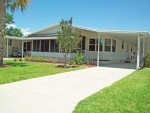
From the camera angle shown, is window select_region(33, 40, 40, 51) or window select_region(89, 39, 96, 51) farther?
window select_region(33, 40, 40, 51)

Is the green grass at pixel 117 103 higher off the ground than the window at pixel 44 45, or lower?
lower

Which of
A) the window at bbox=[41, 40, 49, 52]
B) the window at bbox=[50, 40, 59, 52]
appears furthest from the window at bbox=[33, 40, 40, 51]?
the window at bbox=[50, 40, 59, 52]

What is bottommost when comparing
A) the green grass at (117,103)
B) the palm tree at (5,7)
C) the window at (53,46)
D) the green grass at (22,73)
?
the green grass at (117,103)

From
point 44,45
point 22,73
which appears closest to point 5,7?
point 22,73

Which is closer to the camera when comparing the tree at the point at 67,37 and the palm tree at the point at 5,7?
the palm tree at the point at 5,7

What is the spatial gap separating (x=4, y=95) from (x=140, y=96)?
4691mm

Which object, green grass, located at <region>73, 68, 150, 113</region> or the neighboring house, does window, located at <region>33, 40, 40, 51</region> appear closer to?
the neighboring house

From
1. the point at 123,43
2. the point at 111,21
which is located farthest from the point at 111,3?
the point at 111,21

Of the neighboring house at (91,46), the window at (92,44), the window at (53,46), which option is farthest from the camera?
the window at (53,46)

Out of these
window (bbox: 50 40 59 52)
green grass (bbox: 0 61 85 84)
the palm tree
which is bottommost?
green grass (bbox: 0 61 85 84)

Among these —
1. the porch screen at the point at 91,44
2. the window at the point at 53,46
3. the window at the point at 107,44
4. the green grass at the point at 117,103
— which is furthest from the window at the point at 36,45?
the green grass at the point at 117,103

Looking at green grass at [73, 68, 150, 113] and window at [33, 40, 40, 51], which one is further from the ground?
window at [33, 40, 40, 51]

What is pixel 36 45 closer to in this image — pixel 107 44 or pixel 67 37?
pixel 107 44

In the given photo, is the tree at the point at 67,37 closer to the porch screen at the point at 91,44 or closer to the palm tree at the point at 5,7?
the palm tree at the point at 5,7
